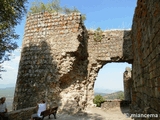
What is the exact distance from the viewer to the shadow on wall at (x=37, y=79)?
790 cm

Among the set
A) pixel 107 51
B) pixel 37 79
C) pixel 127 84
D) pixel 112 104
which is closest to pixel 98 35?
pixel 107 51

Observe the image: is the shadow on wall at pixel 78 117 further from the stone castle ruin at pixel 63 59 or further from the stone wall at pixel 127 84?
the stone wall at pixel 127 84

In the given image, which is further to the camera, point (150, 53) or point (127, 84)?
point (127, 84)

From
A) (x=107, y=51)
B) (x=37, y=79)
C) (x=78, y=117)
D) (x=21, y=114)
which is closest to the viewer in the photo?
(x=21, y=114)

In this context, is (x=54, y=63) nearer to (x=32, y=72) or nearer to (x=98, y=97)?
(x=32, y=72)

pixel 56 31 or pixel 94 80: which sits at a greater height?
pixel 56 31

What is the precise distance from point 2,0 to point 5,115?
4.11 m

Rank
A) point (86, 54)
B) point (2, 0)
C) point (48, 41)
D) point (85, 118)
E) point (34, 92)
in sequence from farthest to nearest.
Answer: point (86, 54) < point (48, 41) < point (34, 92) < point (85, 118) < point (2, 0)

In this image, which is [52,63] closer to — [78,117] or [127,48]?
[78,117]

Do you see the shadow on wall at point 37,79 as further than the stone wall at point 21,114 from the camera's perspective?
Yes

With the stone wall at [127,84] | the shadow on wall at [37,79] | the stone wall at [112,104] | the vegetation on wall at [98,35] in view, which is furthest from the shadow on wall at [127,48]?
the stone wall at [127,84]

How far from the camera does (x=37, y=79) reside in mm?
8086

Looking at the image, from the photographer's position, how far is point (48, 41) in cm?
852

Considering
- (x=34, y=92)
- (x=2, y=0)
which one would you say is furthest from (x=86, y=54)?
(x=2, y=0)
